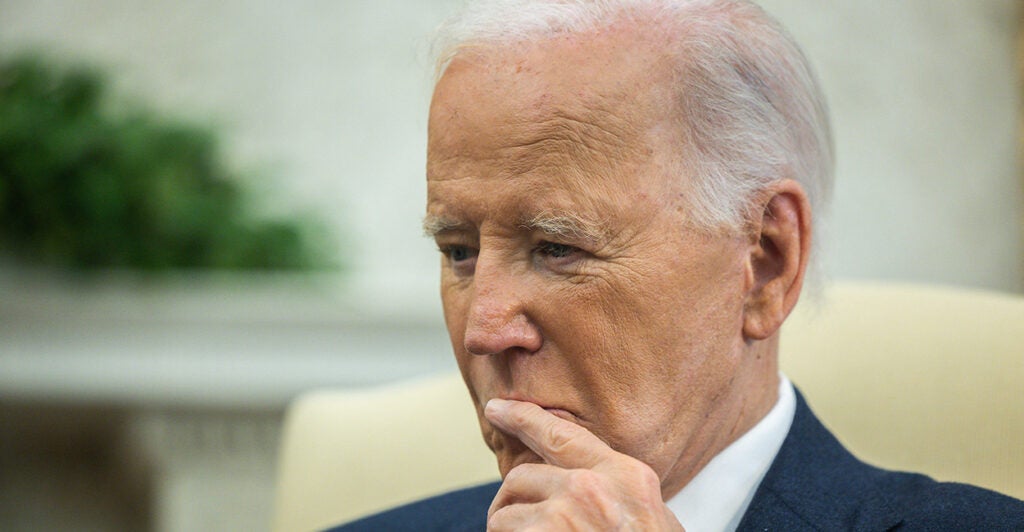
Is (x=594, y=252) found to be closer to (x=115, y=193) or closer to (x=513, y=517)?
(x=513, y=517)

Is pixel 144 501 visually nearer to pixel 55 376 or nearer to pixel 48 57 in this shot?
pixel 55 376

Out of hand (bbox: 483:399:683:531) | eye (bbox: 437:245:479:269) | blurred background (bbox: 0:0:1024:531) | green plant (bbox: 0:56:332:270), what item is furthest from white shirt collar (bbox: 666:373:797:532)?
green plant (bbox: 0:56:332:270)

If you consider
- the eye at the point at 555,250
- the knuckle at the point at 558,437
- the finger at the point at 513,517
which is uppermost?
the eye at the point at 555,250

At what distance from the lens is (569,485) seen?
4.42 feet

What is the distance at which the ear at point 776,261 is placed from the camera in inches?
60.5

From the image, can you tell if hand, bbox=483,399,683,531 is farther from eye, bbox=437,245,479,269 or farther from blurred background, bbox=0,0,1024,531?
blurred background, bbox=0,0,1024,531

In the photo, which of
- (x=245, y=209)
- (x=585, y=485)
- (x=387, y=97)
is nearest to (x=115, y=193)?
(x=245, y=209)

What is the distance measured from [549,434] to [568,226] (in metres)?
0.27

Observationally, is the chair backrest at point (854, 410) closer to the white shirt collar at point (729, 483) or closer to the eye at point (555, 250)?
the white shirt collar at point (729, 483)

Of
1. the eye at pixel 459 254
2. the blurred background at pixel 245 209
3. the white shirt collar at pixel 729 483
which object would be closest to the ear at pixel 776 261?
the white shirt collar at pixel 729 483

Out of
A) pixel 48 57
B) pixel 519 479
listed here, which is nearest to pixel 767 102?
pixel 519 479

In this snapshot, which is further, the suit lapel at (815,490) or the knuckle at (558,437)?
the suit lapel at (815,490)

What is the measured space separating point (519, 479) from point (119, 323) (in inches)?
116

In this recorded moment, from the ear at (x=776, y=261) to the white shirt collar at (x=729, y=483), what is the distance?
0.55ft
